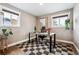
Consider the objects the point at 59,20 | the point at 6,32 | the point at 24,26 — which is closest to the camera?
the point at 6,32

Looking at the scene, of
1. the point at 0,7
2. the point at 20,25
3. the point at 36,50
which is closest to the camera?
the point at 0,7

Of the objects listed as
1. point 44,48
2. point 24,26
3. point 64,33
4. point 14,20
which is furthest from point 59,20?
point 14,20

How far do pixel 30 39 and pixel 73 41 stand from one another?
43.6 inches

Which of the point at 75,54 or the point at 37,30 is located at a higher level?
the point at 37,30

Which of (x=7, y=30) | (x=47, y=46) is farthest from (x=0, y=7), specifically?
(x=47, y=46)

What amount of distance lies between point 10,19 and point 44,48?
113 centimetres

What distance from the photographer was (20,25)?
172cm

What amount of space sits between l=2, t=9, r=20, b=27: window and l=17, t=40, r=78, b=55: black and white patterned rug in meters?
0.57

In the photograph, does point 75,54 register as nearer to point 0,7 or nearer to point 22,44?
point 22,44

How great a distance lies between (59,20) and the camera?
5.39 feet

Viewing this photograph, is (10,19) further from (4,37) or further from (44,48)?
(44,48)

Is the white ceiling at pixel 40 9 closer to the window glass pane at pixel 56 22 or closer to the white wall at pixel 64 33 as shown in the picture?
the white wall at pixel 64 33

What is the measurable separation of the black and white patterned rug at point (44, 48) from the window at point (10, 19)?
0.57 meters

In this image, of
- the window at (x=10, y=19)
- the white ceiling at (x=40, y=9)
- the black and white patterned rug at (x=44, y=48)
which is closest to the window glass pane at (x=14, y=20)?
the window at (x=10, y=19)
